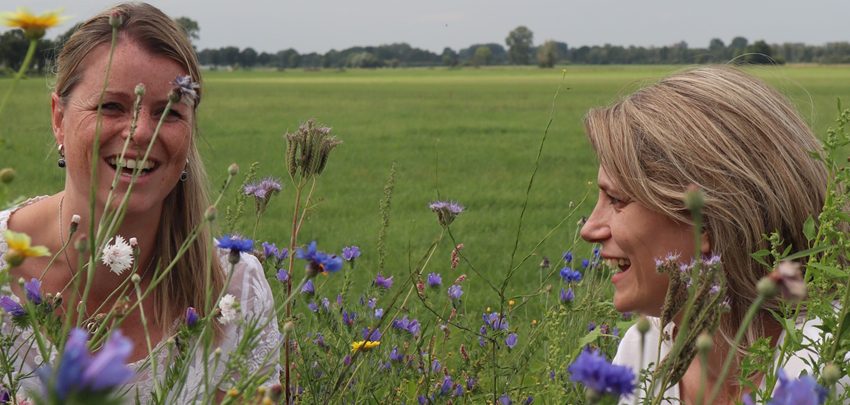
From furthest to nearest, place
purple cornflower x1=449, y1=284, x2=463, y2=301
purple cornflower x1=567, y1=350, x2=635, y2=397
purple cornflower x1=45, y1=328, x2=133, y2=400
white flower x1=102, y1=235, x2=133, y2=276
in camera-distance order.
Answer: purple cornflower x1=449, y1=284, x2=463, y2=301, white flower x1=102, y1=235, x2=133, y2=276, purple cornflower x1=567, y1=350, x2=635, y2=397, purple cornflower x1=45, y1=328, x2=133, y2=400

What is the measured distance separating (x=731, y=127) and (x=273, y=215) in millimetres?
6772

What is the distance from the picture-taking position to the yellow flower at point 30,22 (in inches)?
33.3

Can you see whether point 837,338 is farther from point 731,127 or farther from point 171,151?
point 171,151

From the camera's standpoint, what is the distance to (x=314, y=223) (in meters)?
8.12

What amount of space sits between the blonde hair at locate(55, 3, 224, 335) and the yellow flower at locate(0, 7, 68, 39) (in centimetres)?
129

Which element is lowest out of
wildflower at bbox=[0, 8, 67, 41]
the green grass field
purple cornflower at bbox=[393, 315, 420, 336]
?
the green grass field

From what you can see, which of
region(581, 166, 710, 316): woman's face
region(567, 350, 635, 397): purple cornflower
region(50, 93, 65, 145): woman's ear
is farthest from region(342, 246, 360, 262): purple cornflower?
region(567, 350, 635, 397): purple cornflower

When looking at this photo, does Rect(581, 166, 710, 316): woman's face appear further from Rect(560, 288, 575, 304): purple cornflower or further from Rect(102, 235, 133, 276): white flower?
Rect(102, 235, 133, 276): white flower

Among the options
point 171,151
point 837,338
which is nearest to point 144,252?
point 171,151

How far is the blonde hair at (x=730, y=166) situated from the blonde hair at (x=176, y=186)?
1043mm

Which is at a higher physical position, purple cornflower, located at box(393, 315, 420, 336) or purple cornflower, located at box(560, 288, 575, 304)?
purple cornflower, located at box(560, 288, 575, 304)

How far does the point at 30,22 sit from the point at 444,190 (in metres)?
9.69

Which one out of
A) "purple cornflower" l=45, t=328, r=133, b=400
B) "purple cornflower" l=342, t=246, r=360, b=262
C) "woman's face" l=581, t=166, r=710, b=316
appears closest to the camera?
"purple cornflower" l=45, t=328, r=133, b=400

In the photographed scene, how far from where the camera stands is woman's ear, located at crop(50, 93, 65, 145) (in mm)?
2338
